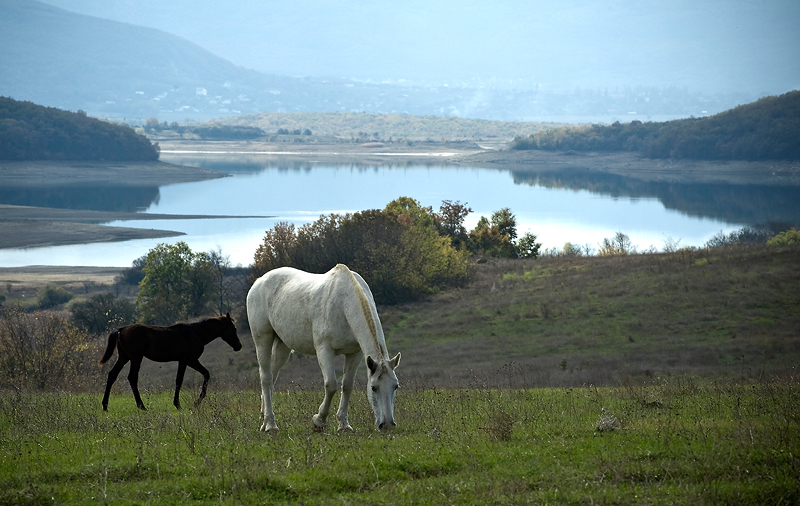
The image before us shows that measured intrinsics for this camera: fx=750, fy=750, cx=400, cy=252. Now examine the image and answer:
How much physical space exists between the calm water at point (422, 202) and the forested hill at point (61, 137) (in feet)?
68.5

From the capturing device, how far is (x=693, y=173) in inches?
6058

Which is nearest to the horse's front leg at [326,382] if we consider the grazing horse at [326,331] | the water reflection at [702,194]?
the grazing horse at [326,331]

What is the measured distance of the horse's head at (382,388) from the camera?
8.72 meters

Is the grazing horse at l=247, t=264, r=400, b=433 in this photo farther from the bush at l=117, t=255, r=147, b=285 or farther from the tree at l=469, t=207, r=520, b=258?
the tree at l=469, t=207, r=520, b=258

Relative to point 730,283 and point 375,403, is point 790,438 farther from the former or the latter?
point 730,283

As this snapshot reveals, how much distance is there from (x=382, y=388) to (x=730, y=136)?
539 feet

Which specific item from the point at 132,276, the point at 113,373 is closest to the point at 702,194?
the point at 132,276

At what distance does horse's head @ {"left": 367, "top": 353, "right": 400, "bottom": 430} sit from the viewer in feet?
28.6

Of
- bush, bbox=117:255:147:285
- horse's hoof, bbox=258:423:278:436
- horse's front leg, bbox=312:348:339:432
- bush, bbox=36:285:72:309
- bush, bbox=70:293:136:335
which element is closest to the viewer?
horse's front leg, bbox=312:348:339:432

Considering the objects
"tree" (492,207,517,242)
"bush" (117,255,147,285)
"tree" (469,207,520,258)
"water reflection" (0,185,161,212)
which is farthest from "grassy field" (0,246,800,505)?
"water reflection" (0,185,161,212)

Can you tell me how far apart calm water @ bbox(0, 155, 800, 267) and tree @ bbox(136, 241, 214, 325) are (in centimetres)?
1536

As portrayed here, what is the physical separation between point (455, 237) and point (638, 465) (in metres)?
56.0

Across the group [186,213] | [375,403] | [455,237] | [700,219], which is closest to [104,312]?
[455,237]

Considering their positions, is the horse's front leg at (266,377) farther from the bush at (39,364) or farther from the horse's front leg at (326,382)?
the bush at (39,364)
